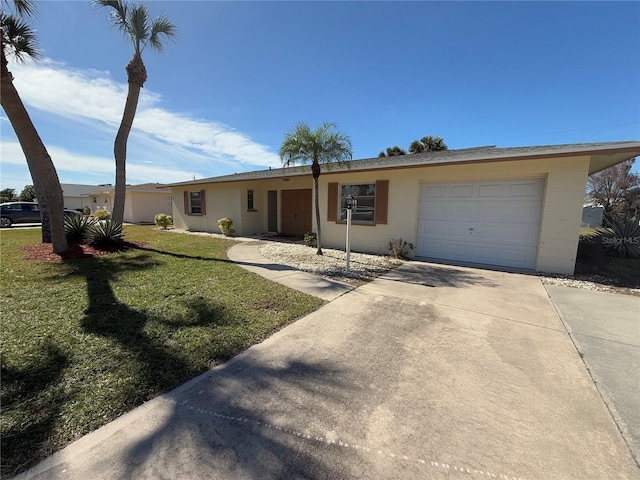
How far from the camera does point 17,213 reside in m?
17.6

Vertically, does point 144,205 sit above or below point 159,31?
below

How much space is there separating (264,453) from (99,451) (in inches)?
42.6

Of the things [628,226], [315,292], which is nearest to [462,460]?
[315,292]

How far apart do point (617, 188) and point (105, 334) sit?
33965mm

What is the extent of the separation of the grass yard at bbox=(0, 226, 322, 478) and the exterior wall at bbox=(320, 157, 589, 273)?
4.89 meters

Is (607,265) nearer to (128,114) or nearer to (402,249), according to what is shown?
(402,249)

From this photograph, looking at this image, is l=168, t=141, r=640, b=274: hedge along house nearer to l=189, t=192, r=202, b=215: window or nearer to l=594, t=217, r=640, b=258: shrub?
l=594, t=217, r=640, b=258: shrub

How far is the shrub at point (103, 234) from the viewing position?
8.45 meters

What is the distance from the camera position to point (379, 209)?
30.0 feet

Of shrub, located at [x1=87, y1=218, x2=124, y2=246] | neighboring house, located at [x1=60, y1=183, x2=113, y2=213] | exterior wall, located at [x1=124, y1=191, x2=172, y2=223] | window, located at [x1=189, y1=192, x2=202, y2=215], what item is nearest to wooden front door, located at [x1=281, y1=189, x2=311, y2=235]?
window, located at [x1=189, y1=192, x2=202, y2=215]

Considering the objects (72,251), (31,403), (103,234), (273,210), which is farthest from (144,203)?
(31,403)

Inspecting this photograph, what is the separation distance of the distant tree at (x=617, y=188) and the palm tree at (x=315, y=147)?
25989 millimetres

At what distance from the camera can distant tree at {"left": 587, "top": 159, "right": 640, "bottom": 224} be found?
22469 mm

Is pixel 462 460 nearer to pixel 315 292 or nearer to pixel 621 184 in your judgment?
pixel 315 292
